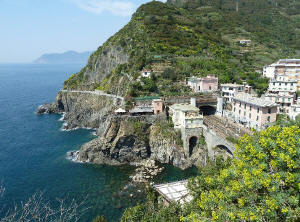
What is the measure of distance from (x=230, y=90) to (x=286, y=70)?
23.2 m

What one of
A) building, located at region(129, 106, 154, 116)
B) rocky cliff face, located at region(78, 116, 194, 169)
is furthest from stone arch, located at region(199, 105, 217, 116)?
rocky cliff face, located at region(78, 116, 194, 169)

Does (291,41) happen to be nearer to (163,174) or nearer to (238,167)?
(163,174)

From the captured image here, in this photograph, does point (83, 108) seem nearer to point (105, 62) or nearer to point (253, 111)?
point (105, 62)

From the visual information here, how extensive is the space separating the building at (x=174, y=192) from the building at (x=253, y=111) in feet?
89.3

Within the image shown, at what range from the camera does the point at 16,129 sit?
249 feet

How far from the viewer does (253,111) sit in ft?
169

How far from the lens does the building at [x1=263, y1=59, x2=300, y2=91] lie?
6900 centimetres

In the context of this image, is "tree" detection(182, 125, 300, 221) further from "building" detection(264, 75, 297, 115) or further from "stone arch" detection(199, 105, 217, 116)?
"stone arch" detection(199, 105, 217, 116)

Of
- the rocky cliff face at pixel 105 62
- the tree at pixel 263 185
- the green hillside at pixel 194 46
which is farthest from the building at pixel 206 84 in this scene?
the tree at pixel 263 185

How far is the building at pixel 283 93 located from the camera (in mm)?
55106

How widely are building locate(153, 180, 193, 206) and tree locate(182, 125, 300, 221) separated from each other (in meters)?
10.2

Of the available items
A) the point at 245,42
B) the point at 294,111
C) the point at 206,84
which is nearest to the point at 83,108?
the point at 206,84

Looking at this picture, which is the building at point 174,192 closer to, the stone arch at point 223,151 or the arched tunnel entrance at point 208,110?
the stone arch at point 223,151

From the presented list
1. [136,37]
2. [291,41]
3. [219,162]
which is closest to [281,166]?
[219,162]
